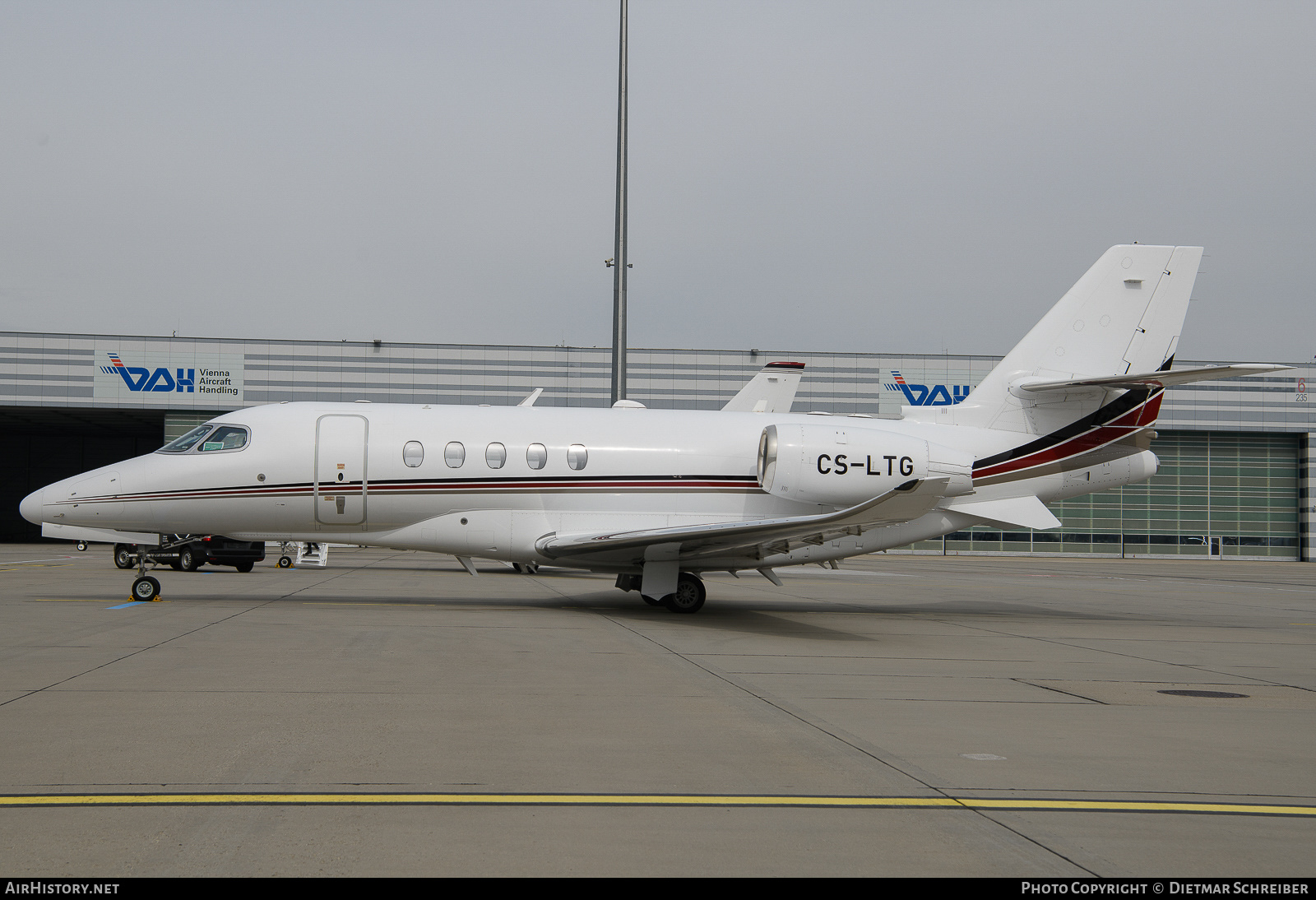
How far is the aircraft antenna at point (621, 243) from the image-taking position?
88.0ft

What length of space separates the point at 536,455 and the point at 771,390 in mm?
13657

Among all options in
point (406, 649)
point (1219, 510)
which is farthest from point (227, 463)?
point (1219, 510)

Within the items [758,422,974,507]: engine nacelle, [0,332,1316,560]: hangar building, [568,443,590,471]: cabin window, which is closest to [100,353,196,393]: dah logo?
[0,332,1316,560]: hangar building

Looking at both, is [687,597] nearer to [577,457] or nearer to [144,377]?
[577,457]

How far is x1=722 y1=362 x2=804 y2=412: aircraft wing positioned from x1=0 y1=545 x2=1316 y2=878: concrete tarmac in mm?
13931

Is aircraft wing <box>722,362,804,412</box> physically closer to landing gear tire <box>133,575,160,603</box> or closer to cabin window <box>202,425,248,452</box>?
cabin window <box>202,425,248,452</box>

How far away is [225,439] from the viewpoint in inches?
620

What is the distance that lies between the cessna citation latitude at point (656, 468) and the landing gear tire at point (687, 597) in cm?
3

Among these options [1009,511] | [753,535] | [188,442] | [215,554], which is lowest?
[215,554]

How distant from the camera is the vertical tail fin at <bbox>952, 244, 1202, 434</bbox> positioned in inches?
664

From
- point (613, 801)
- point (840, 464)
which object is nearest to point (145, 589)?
point (840, 464)

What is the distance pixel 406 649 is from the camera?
10.8 metres

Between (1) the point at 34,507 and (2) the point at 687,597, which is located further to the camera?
(2) the point at 687,597

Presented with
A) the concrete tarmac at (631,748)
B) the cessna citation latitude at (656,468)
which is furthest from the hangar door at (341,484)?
the concrete tarmac at (631,748)
